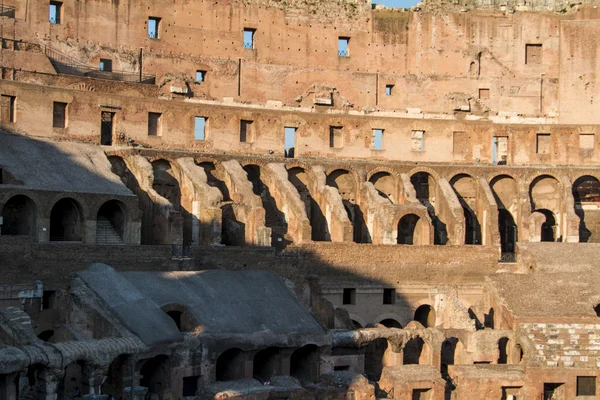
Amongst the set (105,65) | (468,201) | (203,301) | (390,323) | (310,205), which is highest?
(105,65)

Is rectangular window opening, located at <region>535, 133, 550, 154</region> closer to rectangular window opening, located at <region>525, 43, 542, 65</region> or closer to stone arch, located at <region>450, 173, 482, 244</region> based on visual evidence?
stone arch, located at <region>450, 173, 482, 244</region>

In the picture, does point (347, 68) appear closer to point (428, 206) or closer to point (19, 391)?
point (428, 206)

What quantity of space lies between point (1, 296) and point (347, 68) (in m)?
26.2

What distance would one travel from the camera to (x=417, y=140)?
1938 inches

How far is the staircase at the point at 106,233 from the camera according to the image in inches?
1490

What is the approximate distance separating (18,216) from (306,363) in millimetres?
12186

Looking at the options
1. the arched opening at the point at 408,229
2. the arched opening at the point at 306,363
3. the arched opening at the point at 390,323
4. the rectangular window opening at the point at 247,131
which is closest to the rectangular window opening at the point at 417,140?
the arched opening at the point at 408,229

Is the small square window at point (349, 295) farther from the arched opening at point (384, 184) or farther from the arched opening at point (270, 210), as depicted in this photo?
the arched opening at point (384, 184)

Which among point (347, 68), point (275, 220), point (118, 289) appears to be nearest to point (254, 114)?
point (275, 220)

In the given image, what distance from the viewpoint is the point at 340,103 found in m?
52.0

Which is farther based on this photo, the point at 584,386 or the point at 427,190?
the point at 427,190

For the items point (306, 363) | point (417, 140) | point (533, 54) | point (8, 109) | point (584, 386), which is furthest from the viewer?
point (533, 54)

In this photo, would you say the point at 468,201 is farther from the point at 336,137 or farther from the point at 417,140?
the point at 336,137

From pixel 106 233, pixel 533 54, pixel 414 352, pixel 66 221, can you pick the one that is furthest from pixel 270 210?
pixel 533 54
